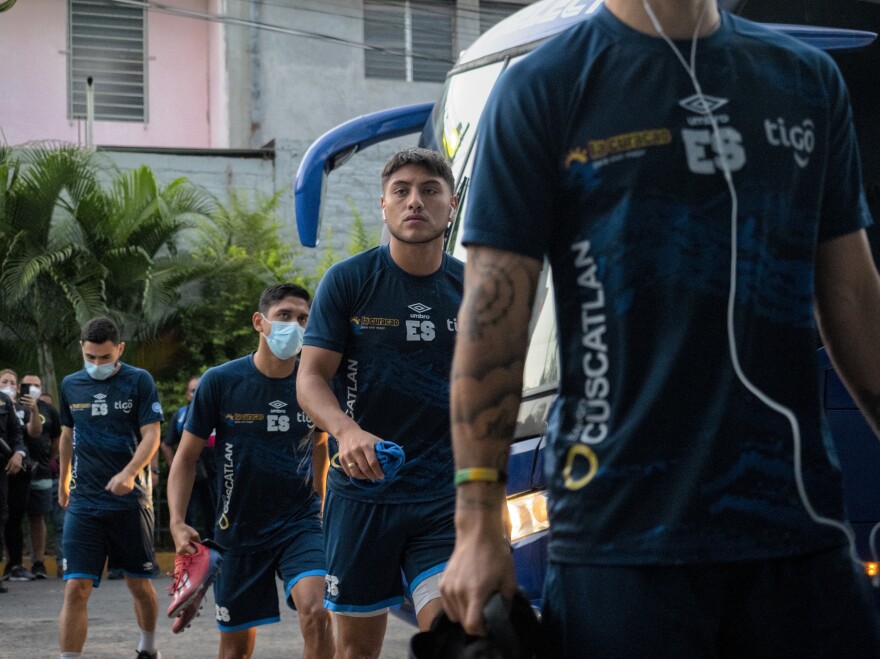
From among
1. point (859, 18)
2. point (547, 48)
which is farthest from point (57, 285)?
point (547, 48)

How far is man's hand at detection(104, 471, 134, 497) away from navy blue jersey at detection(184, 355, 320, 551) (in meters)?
1.87

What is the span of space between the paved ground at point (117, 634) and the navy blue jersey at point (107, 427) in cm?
102

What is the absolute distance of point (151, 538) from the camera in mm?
9039

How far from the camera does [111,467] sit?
356 inches

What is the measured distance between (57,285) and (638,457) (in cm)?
1512

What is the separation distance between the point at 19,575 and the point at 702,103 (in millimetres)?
12975

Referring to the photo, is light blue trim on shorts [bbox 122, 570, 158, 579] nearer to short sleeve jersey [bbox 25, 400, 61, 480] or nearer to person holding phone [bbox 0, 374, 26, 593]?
person holding phone [bbox 0, 374, 26, 593]

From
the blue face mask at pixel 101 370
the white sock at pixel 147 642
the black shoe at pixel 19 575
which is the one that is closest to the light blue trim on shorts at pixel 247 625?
the white sock at pixel 147 642

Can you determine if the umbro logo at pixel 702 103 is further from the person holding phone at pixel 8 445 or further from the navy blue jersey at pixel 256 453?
the person holding phone at pixel 8 445

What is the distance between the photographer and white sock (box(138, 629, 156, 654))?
8.67 meters

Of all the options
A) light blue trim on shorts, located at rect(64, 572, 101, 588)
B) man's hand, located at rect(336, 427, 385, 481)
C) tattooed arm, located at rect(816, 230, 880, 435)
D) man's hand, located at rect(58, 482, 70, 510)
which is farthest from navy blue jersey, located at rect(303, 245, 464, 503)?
man's hand, located at rect(58, 482, 70, 510)

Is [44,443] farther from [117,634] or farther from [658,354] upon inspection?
[658,354]

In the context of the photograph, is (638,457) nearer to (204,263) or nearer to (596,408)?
(596,408)

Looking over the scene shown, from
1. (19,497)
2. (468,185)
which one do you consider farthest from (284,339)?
(19,497)
